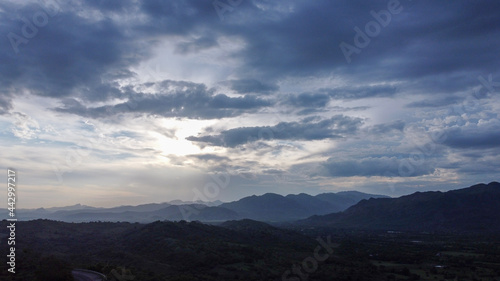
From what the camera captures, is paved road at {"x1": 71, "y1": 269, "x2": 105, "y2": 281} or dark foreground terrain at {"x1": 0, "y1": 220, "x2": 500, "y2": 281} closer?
paved road at {"x1": 71, "y1": 269, "x2": 105, "y2": 281}

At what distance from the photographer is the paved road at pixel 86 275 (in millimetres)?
47525

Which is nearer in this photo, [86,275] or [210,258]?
[86,275]

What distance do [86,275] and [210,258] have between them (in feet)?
129

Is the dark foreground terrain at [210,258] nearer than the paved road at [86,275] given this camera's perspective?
No

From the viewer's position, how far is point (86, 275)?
50750mm

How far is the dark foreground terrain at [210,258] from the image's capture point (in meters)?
66.0

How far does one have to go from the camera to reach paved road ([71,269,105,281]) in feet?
156

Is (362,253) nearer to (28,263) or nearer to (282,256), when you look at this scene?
(282,256)

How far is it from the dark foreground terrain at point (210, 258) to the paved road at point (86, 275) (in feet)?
6.08

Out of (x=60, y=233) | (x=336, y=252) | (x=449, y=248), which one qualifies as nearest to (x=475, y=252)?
(x=449, y=248)

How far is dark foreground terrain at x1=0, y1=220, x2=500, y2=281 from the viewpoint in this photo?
66000mm

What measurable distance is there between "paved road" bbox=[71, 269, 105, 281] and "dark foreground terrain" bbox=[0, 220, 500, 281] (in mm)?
1854

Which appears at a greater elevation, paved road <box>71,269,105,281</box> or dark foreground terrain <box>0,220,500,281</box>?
paved road <box>71,269,105,281</box>

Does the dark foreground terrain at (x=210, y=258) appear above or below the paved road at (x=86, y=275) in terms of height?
below
